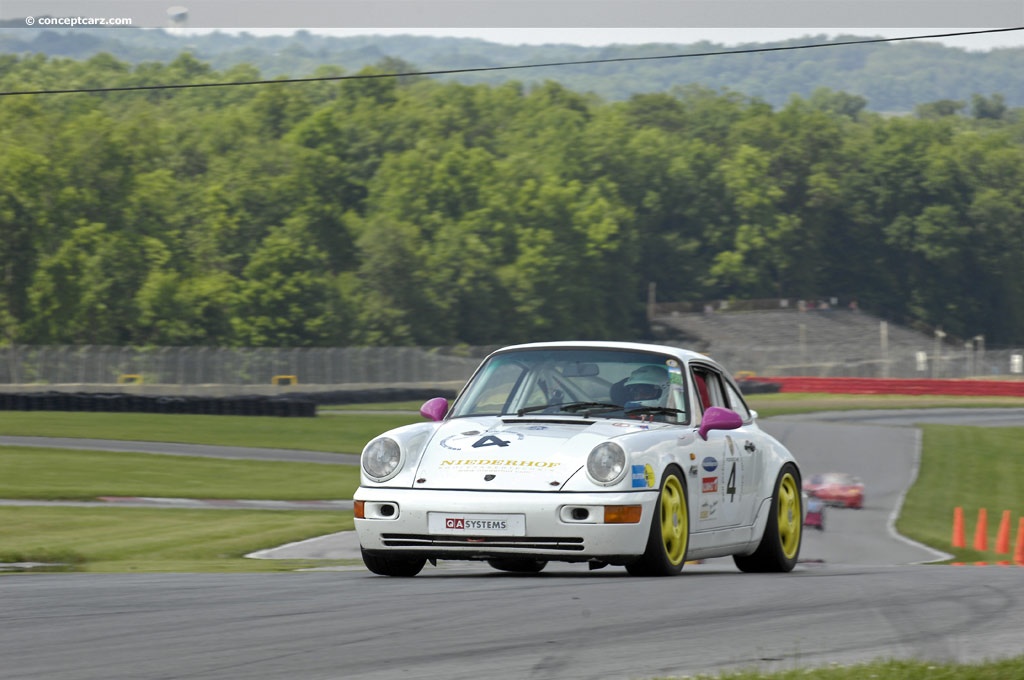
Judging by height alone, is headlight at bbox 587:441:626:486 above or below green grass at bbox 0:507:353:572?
above

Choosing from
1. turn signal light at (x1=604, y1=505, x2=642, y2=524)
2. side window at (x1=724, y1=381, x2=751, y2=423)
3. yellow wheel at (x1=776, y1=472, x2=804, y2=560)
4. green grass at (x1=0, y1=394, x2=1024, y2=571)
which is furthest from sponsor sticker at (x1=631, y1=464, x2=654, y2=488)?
green grass at (x1=0, y1=394, x2=1024, y2=571)

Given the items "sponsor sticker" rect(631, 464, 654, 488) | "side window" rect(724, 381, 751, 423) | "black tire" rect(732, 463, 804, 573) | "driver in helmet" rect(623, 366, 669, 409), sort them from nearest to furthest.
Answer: "sponsor sticker" rect(631, 464, 654, 488) → "driver in helmet" rect(623, 366, 669, 409) → "black tire" rect(732, 463, 804, 573) → "side window" rect(724, 381, 751, 423)

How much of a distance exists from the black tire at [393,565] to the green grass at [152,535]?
3.33 meters

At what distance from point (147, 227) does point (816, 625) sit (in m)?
91.8

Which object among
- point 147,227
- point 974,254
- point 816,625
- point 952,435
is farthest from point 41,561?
point 974,254

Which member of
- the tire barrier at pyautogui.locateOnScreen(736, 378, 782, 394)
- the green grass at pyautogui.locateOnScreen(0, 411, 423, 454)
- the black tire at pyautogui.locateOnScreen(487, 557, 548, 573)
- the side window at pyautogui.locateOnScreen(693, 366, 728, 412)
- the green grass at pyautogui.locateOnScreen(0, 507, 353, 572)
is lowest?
the tire barrier at pyautogui.locateOnScreen(736, 378, 782, 394)

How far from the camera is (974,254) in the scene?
133 meters

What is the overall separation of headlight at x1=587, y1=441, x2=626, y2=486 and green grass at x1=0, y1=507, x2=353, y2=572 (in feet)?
14.5

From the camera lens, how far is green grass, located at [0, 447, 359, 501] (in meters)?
26.7

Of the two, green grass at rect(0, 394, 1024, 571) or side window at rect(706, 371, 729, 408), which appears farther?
green grass at rect(0, 394, 1024, 571)

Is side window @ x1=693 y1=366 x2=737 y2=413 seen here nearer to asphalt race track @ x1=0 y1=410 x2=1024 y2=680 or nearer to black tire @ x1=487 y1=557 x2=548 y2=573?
asphalt race track @ x1=0 y1=410 x2=1024 y2=680

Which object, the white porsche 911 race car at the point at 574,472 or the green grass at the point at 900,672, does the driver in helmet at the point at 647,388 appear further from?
the green grass at the point at 900,672

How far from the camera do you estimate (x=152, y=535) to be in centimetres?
1869

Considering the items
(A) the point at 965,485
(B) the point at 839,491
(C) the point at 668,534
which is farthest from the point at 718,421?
(A) the point at 965,485
